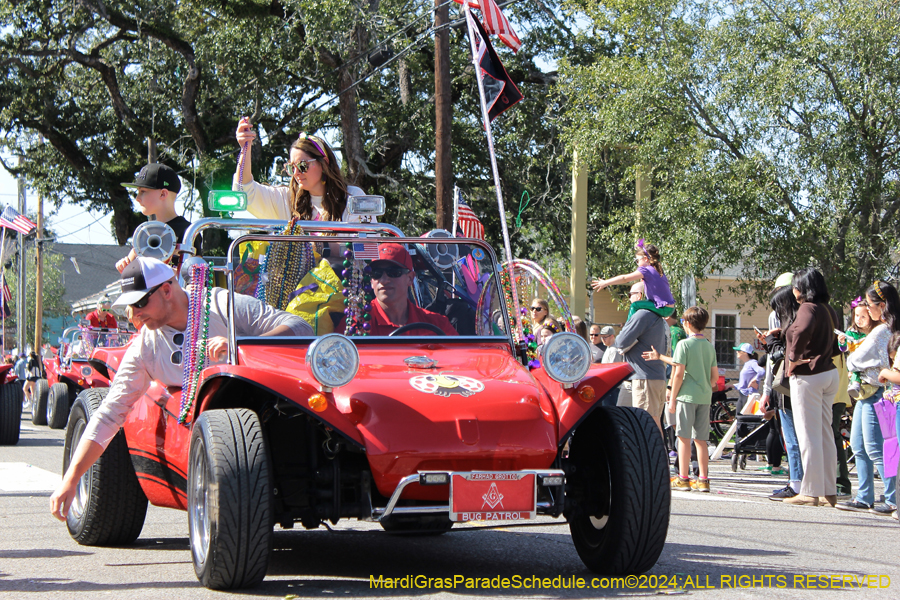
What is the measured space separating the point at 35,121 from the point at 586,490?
2739 cm

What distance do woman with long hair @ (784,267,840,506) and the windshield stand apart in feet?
12.0

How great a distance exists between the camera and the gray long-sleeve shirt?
30.3 feet

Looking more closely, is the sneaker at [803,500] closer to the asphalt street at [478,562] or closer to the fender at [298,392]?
the asphalt street at [478,562]

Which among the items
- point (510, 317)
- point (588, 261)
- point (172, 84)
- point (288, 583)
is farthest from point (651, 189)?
point (288, 583)

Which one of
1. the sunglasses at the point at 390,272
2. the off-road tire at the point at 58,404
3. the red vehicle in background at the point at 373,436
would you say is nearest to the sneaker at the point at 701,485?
the red vehicle in background at the point at 373,436

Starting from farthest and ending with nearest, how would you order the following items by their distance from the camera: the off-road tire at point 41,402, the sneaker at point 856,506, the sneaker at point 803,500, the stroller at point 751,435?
the off-road tire at point 41,402, the stroller at point 751,435, the sneaker at point 803,500, the sneaker at point 856,506

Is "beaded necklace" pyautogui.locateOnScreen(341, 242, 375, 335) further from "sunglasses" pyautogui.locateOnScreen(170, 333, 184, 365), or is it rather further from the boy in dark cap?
the boy in dark cap

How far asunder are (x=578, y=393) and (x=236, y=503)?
165cm

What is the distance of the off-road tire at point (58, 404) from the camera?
16359 mm

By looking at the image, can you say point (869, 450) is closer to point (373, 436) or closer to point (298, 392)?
point (373, 436)

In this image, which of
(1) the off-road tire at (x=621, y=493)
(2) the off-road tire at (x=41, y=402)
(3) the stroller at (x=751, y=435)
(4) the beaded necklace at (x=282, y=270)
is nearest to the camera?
(1) the off-road tire at (x=621, y=493)

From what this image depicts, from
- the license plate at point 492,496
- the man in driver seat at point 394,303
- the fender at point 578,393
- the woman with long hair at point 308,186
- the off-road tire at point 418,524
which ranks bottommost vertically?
the off-road tire at point 418,524

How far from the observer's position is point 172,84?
27.8m

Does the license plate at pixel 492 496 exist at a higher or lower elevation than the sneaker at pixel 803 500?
higher
